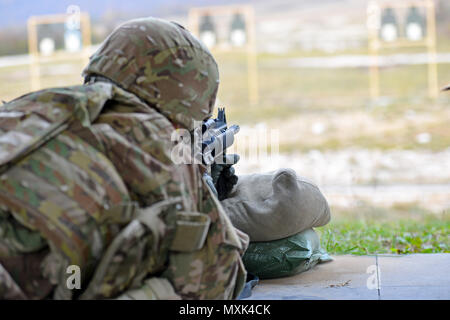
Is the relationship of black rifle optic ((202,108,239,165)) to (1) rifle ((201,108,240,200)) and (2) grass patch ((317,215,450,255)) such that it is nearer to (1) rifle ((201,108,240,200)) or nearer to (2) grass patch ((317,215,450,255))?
(1) rifle ((201,108,240,200))

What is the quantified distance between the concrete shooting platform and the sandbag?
0.25m

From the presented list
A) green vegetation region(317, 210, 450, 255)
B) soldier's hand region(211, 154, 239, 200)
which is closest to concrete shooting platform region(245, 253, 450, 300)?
green vegetation region(317, 210, 450, 255)

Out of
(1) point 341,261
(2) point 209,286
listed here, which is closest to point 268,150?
(1) point 341,261

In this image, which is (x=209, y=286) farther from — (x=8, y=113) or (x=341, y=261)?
(x=341, y=261)

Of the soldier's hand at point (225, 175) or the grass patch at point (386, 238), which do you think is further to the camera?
the grass patch at point (386, 238)

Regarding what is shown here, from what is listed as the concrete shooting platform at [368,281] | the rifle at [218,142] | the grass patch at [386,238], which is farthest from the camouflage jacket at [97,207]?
the grass patch at [386,238]

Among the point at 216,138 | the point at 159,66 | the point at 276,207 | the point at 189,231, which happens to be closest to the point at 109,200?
the point at 189,231

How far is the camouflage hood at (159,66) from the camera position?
2438 millimetres

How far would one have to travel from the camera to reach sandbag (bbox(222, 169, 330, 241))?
3.49 m

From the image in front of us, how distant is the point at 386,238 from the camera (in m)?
4.67

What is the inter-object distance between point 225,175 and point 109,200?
1.58 metres

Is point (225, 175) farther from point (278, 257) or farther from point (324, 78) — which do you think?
point (324, 78)

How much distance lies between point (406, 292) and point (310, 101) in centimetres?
1213

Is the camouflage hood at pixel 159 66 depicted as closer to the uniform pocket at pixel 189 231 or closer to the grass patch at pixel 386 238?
the uniform pocket at pixel 189 231
